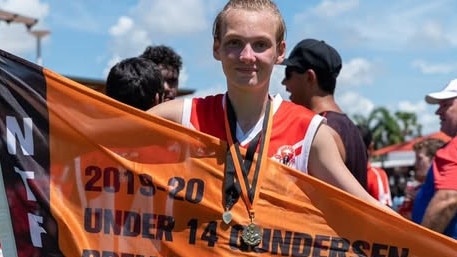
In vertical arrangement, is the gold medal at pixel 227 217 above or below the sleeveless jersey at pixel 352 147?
below

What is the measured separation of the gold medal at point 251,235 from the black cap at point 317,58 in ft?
5.99

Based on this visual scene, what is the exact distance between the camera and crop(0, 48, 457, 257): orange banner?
3.07 m

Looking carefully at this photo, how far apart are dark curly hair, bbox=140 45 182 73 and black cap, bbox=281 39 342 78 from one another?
65 cm

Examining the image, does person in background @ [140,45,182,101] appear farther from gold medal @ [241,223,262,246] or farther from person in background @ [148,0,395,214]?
gold medal @ [241,223,262,246]

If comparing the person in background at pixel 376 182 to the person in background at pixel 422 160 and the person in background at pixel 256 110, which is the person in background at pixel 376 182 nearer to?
the person in background at pixel 422 160

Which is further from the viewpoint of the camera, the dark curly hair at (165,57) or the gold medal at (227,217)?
the dark curly hair at (165,57)

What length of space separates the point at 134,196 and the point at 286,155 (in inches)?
23.9

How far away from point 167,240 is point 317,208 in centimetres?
60

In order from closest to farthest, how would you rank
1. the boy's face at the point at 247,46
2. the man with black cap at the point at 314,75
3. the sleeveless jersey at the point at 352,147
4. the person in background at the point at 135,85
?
the boy's face at the point at 247,46
the person in background at the point at 135,85
the sleeveless jersey at the point at 352,147
the man with black cap at the point at 314,75

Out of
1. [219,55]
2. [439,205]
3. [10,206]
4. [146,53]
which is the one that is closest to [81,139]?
[10,206]

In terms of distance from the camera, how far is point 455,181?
4.57m

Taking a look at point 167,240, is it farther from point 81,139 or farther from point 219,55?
point 219,55

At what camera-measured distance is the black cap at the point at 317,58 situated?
15.6 feet

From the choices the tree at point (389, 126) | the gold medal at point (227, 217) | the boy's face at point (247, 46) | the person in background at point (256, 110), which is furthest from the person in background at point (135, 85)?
the tree at point (389, 126)
